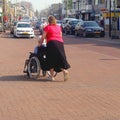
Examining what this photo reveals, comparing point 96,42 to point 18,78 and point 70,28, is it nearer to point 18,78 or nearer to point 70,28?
point 70,28

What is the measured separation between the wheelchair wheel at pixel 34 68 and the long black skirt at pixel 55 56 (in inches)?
14.0

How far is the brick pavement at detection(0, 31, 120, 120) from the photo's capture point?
28.2 ft

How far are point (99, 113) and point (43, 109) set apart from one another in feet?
3.53

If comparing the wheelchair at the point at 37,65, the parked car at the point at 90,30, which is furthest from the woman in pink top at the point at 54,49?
the parked car at the point at 90,30

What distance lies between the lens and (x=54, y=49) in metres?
13.2

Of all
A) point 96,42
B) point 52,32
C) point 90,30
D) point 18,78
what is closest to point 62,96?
point 52,32

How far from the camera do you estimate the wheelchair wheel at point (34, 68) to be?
13.4 meters

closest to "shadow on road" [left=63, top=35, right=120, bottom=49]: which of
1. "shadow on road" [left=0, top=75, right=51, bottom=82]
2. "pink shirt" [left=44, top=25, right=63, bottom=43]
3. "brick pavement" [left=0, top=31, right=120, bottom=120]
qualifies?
"shadow on road" [left=0, top=75, right=51, bottom=82]

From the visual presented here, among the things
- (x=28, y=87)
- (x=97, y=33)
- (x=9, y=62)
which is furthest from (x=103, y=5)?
(x=28, y=87)

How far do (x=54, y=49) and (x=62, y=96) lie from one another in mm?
2808

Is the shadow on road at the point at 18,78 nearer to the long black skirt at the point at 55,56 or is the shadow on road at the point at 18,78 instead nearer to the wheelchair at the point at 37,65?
the wheelchair at the point at 37,65

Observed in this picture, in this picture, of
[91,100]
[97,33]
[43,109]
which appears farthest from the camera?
[97,33]

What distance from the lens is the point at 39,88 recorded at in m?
11.8

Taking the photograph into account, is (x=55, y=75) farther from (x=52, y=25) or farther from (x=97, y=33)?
(x=97, y=33)
